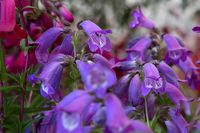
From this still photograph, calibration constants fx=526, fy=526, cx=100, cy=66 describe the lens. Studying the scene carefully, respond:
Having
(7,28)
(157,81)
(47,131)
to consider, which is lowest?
(47,131)

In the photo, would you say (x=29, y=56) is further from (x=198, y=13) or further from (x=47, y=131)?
(x=198, y=13)

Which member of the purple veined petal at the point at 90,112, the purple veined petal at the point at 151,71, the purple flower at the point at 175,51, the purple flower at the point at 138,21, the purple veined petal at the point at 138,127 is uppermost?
the purple flower at the point at 138,21

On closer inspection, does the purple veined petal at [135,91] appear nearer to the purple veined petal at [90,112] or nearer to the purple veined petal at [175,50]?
the purple veined petal at [90,112]

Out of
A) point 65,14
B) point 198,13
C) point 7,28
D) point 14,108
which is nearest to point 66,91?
point 65,14

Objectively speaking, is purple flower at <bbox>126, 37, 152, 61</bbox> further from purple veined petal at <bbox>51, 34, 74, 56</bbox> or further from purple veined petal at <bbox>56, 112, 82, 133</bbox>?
purple veined petal at <bbox>56, 112, 82, 133</bbox>

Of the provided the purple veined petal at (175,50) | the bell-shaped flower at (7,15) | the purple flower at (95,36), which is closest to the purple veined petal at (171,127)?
the purple flower at (95,36)

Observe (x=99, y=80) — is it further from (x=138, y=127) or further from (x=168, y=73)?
(x=168, y=73)

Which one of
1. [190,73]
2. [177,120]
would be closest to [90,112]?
[177,120]
